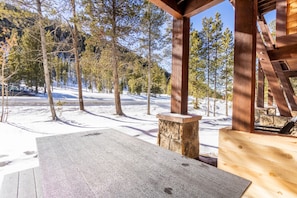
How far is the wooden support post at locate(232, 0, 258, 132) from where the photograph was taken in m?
1.53

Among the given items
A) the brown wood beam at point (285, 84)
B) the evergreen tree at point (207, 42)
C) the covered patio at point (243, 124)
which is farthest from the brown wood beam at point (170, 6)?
the evergreen tree at point (207, 42)

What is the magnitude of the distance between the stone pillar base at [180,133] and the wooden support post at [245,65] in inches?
24.8

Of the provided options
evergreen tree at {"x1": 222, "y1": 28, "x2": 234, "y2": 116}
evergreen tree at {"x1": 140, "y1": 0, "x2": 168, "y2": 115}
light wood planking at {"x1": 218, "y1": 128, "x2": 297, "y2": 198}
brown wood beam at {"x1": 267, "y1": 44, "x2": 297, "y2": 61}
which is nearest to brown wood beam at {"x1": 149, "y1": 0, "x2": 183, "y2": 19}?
light wood planking at {"x1": 218, "y1": 128, "x2": 297, "y2": 198}

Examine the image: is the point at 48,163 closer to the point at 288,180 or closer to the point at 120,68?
the point at 288,180

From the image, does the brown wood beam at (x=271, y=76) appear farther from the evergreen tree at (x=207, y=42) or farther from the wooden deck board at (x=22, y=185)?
the evergreen tree at (x=207, y=42)

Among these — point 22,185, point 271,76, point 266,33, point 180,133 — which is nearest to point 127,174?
point 180,133

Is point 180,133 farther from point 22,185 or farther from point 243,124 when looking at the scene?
point 22,185

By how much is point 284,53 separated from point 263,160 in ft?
7.99

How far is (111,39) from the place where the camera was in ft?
27.1

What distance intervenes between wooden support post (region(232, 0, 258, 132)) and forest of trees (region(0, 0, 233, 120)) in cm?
703

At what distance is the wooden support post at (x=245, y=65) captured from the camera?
5.01 ft

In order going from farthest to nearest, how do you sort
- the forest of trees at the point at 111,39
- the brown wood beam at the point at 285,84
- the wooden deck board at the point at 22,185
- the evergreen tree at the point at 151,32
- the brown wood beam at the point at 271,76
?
the evergreen tree at the point at 151,32 → the forest of trees at the point at 111,39 → the brown wood beam at the point at 285,84 → the brown wood beam at the point at 271,76 → the wooden deck board at the point at 22,185

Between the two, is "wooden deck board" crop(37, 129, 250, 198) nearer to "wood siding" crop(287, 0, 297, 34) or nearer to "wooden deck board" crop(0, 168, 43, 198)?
"wooden deck board" crop(0, 168, 43, 198)

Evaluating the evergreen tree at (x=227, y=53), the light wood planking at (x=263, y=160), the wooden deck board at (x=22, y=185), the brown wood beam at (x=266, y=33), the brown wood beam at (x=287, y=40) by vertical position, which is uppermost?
the evergreen tree at (x=227, y=53)
